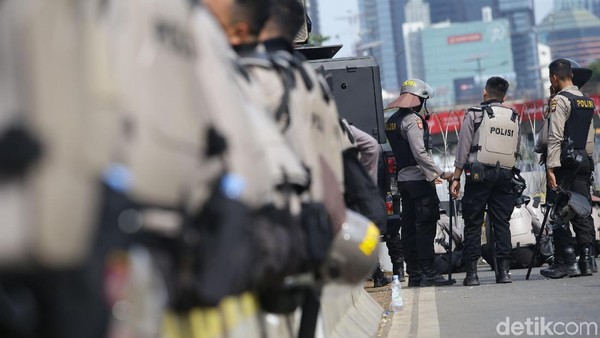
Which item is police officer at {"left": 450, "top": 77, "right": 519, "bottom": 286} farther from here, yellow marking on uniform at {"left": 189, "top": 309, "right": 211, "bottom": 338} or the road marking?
yellow marking on uniform at {"left": 189, "top": 309, "right": 211, "bottom": 338}

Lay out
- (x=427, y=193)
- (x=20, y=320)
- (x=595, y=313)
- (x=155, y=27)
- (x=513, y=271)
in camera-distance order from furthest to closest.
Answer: (x=513, y=271)
(x=427, y=193)
(x=595, y=313)
(x=155, y=27)
(x=20, y=320)

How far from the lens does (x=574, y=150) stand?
48.3ft

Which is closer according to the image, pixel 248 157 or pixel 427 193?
pixel 248 157

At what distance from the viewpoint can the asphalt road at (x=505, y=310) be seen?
10.2m

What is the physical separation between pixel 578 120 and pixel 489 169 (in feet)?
3.31

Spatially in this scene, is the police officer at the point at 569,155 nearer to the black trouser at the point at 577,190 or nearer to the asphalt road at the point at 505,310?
the black trouser at the point at 577,190

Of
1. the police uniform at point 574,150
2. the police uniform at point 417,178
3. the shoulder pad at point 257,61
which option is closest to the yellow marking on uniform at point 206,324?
the shoulder pad at point 257,61

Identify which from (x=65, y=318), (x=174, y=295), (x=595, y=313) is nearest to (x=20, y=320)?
(x=65, y=318)

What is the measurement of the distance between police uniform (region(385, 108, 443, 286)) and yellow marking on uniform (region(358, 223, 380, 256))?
32.5 ft

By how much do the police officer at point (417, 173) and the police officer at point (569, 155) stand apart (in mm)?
1199

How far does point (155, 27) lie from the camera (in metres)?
2.97

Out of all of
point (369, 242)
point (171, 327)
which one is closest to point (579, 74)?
point (369, 242)

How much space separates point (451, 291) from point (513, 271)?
3322 mm

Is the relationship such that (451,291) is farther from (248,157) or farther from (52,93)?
(52,93)
